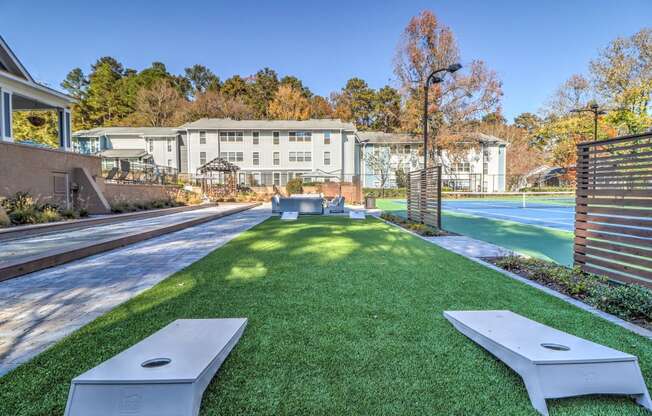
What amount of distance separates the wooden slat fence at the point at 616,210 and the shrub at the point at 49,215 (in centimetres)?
1317

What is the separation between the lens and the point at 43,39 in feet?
88.3

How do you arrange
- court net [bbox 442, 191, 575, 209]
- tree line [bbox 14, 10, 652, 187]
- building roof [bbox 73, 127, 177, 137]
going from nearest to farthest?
court net [bbox 442, 191, 575, 209]
tree line [bbox 14, 10, 652, 187]
building roof [bbox 73, 127, 177, 137]

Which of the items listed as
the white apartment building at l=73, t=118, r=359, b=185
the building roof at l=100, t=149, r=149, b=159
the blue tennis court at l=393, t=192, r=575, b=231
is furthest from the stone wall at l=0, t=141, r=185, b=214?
the building roof at l=100, t=149, r=149, b=159

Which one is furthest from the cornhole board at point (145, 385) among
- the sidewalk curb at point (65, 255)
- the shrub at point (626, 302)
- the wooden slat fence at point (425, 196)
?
the wooden slat fence at point (425, 196)

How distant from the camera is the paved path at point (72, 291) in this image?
3049 mm

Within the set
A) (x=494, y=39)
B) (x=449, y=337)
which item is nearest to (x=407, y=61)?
(x=494, y=39)

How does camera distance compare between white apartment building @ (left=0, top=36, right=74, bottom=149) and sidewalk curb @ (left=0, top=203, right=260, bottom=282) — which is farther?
white apartment building @ (left=0, top=36, right=74, bottom=149)

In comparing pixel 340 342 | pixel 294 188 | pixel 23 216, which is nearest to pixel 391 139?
pixel 294 188

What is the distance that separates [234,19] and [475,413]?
87.6 ft

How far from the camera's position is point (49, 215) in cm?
1038

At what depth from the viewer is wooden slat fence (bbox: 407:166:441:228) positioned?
33.4 ft

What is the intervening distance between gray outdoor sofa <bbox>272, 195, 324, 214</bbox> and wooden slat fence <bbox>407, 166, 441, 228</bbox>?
5465mm

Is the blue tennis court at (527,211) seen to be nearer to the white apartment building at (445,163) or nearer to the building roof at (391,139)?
the white apartment building at (445,163)

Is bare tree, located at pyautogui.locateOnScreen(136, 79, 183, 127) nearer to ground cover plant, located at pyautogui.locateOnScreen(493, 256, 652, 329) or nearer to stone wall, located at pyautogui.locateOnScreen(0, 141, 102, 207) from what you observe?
stone wall, located at pyautogui.locateOnScreen(0, 141, 102, 207)
